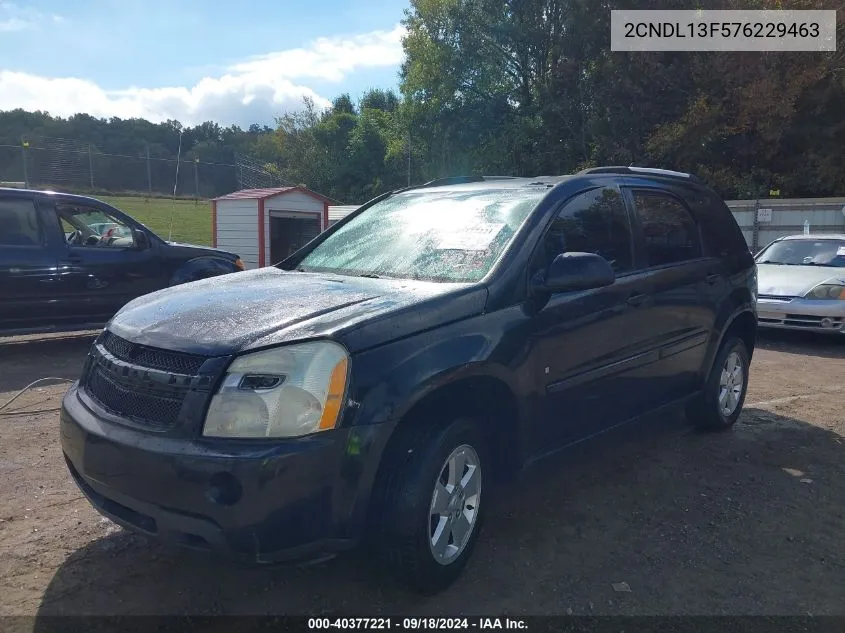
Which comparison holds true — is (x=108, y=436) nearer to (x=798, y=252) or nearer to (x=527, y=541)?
(x=527, y=541)

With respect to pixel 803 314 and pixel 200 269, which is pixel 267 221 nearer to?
pixel 200 269

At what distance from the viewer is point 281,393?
2.60 meters

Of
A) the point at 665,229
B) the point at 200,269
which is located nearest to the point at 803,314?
the point at 665,229

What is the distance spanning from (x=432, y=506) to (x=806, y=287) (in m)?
8.31

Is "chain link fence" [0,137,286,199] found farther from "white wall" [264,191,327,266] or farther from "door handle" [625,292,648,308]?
"door handle" [625,292,648,308]

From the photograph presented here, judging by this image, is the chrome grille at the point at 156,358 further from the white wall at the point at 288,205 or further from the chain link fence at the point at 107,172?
the chain link fence at the point at 107,172

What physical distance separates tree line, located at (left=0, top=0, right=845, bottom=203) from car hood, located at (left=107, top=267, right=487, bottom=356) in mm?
21904

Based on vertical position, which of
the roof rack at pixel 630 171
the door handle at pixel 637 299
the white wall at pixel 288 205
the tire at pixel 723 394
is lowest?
the tire at pixel 723 394

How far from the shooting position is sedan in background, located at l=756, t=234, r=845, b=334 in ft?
30.0

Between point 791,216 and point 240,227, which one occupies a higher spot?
point 791,216

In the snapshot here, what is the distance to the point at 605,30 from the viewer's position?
27.4m

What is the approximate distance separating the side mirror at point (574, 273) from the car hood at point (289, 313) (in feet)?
1.21

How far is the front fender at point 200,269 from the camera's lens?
342 inches

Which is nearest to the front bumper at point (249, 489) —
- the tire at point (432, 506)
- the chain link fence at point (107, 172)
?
the tire at point (432, 506)
